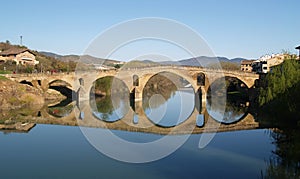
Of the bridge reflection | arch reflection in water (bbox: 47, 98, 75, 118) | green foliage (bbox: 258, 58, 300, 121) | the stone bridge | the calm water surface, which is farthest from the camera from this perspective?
the stone bridge

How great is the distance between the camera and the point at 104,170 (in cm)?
1397

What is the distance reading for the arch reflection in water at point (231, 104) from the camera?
29938 mm

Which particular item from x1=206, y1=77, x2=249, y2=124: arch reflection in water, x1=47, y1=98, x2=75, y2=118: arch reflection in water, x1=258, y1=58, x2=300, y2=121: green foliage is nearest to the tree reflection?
x1=258, y1=58, x2=300, y2=121: green foliage

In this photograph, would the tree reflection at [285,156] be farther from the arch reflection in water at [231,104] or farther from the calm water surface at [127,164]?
the arch reflection in water at [231,104]

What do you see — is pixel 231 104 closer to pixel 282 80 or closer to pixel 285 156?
pixel 282 80

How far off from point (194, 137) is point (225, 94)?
107ft

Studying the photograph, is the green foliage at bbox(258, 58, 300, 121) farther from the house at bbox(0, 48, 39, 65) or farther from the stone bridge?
the house at bbox(0, 48, 39, 65)

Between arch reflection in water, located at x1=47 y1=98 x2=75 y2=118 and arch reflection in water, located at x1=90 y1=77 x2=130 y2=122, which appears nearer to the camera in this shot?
arch reflection in water, located at x1=47 y1=98 x2=75 y2=118

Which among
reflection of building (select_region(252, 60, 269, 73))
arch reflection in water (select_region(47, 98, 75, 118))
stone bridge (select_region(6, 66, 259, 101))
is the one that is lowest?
arch reflection in water (select_region(47, 98, 75, 118))

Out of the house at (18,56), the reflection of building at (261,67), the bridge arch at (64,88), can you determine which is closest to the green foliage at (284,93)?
the bridge arch at (64,88)

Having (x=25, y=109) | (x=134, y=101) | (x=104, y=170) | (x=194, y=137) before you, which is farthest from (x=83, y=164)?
(x=134, y=101)

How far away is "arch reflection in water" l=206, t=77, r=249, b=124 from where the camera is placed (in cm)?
2994

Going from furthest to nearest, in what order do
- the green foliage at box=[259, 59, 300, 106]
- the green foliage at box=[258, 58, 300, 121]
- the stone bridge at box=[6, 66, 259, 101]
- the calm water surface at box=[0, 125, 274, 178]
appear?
the stone bridge at box=[6, 66, 259, 101], the green foliage at box=[259, 59, 300, 106], the green foliage at box=[258, 58, 300, 121], the calm water surface at box=[0, 125, 274, 178]

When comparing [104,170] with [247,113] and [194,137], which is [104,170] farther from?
[247,113]
